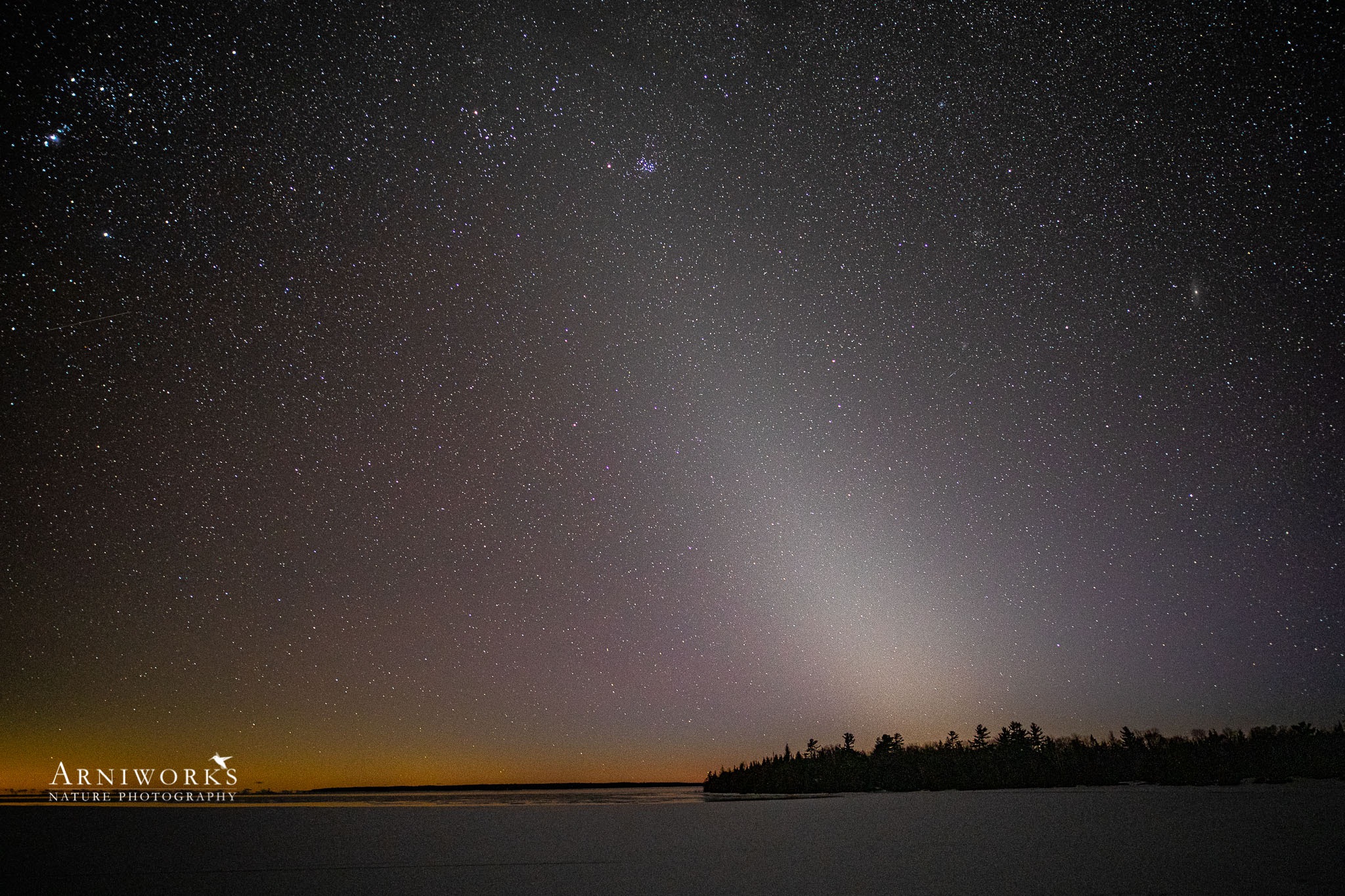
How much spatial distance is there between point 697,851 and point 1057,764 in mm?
20552

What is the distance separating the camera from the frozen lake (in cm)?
461

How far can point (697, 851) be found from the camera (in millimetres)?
6289

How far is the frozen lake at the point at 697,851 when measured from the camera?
461 cm

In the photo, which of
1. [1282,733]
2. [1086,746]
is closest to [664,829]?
[1086,746]

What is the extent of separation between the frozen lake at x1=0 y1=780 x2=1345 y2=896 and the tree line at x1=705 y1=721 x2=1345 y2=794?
11.0 metres

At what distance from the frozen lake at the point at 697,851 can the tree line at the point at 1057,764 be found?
11.0 meters

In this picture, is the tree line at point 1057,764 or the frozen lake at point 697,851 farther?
the tree line at point 1057,764

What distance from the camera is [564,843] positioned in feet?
22.8

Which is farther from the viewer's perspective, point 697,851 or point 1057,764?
point 1057,764

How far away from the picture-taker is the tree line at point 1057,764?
18.9 m

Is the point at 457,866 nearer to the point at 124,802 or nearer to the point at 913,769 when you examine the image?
the point at 124,802

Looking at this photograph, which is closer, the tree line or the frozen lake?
the frozen lake

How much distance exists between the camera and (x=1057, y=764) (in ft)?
71.3

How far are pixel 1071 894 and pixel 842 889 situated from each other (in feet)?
4.45
